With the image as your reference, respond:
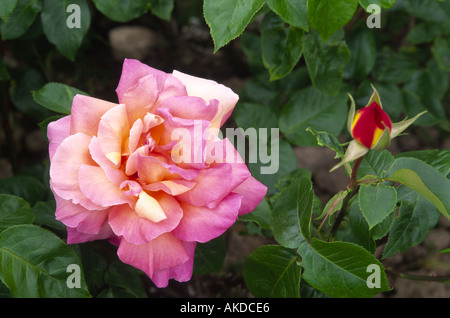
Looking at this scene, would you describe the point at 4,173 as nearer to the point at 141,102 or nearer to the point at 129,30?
the point at 129,30

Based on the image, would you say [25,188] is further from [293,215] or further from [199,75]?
[199,75]

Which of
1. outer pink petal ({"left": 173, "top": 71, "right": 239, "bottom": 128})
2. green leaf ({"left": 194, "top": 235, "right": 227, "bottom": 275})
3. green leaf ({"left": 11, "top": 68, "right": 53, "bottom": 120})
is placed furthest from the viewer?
green leaf ({"left": 11, "top": 68, "right": 53, "bottom": 120})

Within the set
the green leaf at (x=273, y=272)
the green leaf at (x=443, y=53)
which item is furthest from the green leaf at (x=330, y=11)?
the green leaf at (x=443, y=53)

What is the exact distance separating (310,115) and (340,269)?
0.47m

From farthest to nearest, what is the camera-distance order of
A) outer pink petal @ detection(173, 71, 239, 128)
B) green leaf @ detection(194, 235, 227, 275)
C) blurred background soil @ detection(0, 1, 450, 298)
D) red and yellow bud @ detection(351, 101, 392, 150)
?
blurred background soil @ detection(0, 1, 450, 298), green leaf @ detection(194, 235, 227, 275), outer pink petal @ detection(173, 71, 239, 128), red and yellow bud @ detection(351, 101, 392, 150)

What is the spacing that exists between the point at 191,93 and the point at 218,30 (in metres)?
0.11

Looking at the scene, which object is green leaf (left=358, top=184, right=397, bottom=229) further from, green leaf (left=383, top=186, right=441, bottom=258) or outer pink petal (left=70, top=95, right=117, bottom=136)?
outer pink petal (left=70, top=95, right=117, bottom=136)

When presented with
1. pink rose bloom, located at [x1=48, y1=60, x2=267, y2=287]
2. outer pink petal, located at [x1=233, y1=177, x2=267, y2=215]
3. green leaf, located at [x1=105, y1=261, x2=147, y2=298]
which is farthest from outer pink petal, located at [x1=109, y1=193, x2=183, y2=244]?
green leaf, located at [x1=105, y1=261, x2=147, y2=298]

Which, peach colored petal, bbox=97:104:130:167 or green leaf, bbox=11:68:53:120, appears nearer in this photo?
peach colored petal, bbox=97:104:130:167

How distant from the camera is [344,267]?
768 millimetres

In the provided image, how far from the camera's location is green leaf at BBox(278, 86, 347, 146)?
1.11 metres

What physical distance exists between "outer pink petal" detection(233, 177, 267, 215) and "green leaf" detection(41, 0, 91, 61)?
0.54 metres

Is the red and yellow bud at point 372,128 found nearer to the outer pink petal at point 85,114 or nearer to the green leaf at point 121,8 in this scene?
the outer pink petal at point 85,114
